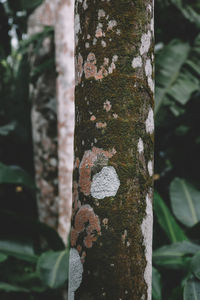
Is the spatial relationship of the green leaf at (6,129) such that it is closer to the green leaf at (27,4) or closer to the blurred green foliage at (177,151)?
the green leaf at (27,4)

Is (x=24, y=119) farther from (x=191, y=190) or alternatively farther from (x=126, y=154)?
(x=126, y=154)

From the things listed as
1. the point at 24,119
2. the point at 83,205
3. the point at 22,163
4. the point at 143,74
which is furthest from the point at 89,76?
the point at 22,163

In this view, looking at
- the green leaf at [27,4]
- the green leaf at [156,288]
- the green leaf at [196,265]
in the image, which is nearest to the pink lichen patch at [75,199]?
the green leaf at [196,265]

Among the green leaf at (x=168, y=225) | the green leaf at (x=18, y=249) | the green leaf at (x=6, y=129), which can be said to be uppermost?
the green leaf at (x=6, y=129)

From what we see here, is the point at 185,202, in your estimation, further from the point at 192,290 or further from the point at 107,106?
the point at 107,106

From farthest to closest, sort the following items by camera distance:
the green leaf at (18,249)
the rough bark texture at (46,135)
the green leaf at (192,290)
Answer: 1. the rough bark texture at (46,135)
2. the green leaf at (18,249)
3. the green leaf at (192,290)

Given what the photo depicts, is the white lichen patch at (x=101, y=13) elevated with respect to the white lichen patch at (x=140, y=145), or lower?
elevated

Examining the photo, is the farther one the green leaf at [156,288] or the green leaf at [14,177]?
the green leaf at [14,177]

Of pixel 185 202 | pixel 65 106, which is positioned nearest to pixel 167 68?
pixel 65 106
